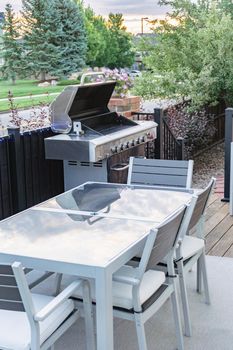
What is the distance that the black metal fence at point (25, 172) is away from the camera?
3.87 metres

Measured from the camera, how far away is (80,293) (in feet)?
7.88

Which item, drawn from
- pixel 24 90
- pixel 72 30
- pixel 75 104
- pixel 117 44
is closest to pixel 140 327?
pixel 75 104

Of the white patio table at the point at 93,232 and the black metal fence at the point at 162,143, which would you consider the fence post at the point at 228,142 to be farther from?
the white patio table at the point at 93,232

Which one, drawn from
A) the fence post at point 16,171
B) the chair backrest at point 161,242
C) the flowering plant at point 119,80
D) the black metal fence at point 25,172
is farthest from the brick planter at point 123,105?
the chair backrest at point 161,242

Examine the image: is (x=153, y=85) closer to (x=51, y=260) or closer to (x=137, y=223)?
(x=137, y=223)

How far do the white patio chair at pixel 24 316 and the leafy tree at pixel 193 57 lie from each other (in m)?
6.36

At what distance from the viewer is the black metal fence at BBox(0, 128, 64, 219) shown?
12.7ft

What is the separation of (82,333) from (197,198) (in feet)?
3.39

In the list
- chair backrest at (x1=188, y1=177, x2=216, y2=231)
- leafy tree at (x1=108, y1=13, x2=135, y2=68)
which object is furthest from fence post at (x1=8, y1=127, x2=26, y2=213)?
leafy tree at (x1=108, y1=13, x2=135, y2=68)

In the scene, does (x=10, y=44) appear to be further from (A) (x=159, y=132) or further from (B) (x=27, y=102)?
(A) (x=159, y=132)

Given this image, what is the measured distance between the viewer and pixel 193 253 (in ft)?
9.71

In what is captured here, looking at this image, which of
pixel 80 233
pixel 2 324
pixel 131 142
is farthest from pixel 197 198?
pixel 131 142

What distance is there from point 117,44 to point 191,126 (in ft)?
30.6

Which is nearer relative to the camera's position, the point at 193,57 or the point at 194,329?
the point at 194,329
